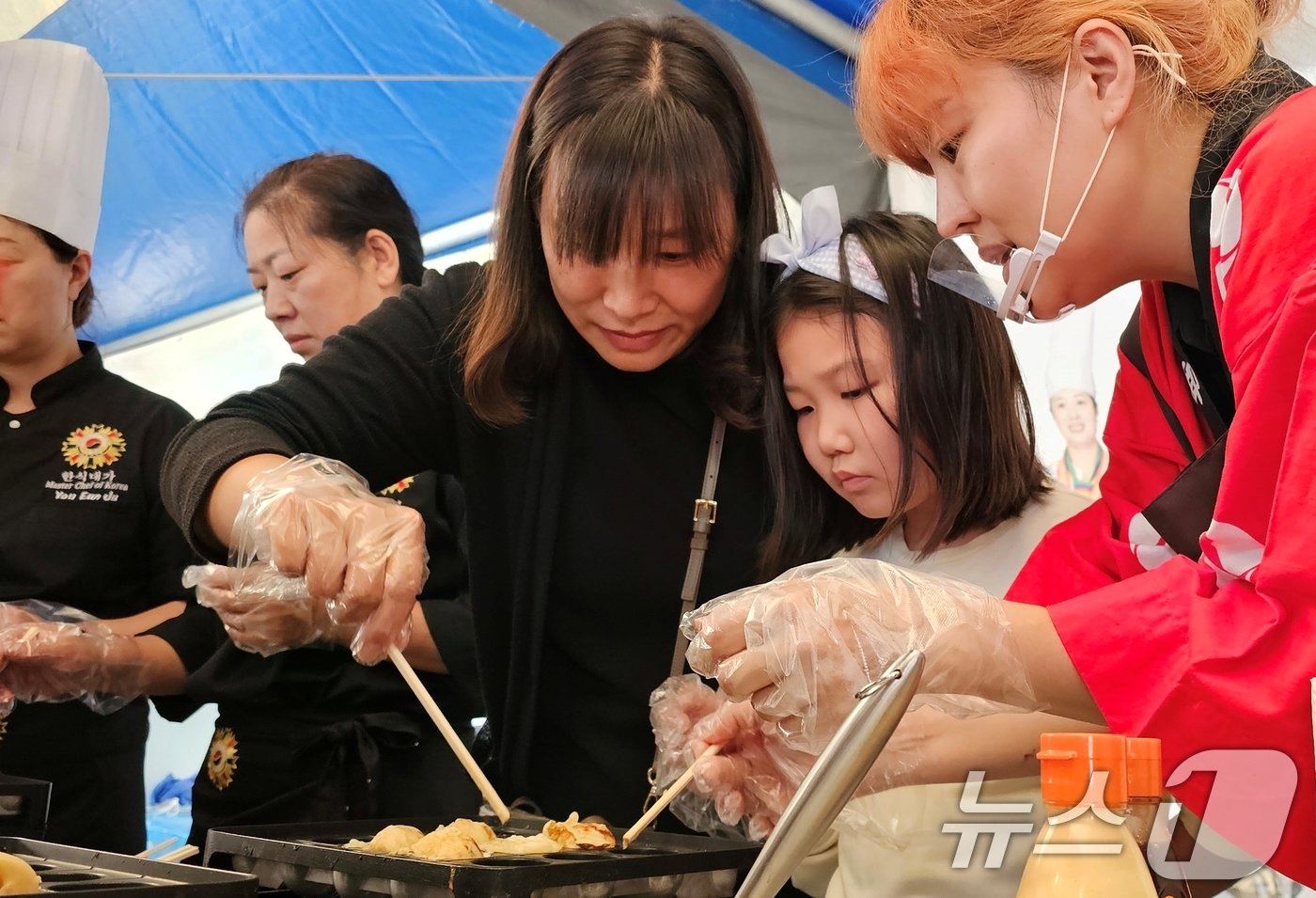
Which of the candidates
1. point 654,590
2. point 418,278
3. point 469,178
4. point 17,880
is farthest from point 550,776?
point 469,178

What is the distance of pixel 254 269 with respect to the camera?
257 centimetres

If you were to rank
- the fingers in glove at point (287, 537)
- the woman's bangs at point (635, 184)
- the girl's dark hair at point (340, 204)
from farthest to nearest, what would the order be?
the girl's dark hair at point (340, 204), the woman's bangs at point (635, 184), the fingers in glove at point (287, 537)

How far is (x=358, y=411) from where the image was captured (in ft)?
4.97

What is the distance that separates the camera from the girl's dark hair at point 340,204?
2482 mm

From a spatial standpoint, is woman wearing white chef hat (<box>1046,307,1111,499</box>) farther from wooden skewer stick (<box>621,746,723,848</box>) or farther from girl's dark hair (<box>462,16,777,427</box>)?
wooden skewer stick (<box>621,746,723,848</box>)

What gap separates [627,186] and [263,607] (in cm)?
60

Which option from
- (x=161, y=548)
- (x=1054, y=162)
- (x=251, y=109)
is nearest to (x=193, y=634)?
(x=161, y=548)

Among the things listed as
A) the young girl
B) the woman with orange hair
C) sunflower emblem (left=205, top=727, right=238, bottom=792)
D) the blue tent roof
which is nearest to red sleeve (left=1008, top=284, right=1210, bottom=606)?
the woman with orange hair

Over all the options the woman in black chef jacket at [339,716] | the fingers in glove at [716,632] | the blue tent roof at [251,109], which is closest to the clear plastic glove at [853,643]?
the fingers in glove at [716,632]

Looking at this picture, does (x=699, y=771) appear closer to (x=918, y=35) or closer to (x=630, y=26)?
(x=918, y=35)

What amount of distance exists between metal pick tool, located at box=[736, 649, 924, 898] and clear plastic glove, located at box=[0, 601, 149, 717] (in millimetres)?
1444

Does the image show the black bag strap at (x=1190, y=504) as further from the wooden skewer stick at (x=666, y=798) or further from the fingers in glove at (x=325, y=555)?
the fingers in glove at (x=325, y=555)

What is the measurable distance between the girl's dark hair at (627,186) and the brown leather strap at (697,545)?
82 millimetres

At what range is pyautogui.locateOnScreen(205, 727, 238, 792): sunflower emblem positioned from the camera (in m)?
2.00
